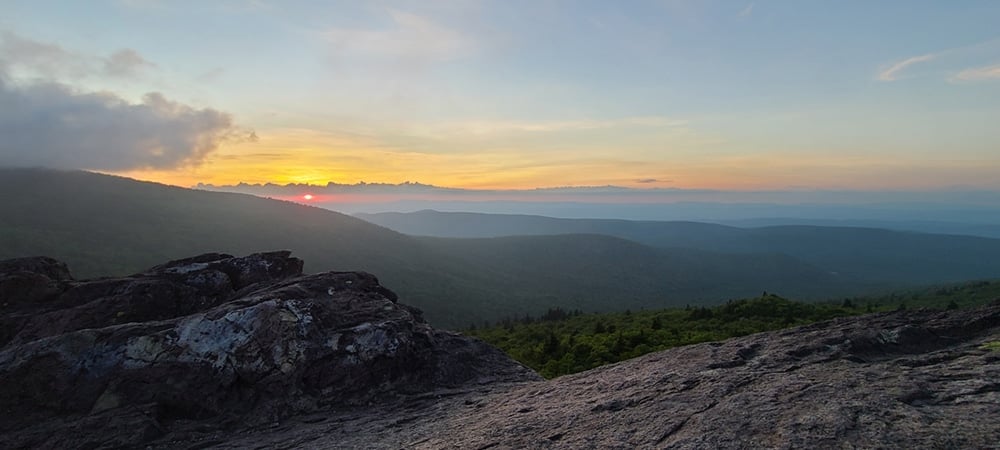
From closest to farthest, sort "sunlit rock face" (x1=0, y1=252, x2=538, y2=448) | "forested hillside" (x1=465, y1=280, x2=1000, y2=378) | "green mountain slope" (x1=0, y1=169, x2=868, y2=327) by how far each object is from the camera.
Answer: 1. "sunlit rock face" (x1=0, y1=252, x2=538, y2=448)
2. "forested hillside" (x1=465, y1=280, x2=1000, y2=378)
3. "green mountain slope" (x1=0, y1=169, x2=868, y2=327)

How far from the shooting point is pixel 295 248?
135375 mm

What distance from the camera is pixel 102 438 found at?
36.6 ft

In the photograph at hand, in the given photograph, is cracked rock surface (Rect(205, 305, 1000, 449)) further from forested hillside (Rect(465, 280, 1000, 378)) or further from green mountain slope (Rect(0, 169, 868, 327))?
green mountain slope (Rect(0, 169, 868, 327))

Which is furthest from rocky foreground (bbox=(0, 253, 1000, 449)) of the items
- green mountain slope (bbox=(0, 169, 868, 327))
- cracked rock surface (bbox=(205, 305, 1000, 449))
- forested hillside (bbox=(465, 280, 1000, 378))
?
green mountain slope (bbox=(0, 169, 868, 327))

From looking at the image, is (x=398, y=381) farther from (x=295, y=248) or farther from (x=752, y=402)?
(x=295, y=248)

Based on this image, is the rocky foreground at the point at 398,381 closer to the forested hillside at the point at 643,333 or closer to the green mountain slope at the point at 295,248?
the forested hillside at the point at 643,333

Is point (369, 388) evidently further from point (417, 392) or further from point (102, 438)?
point (102, 438)

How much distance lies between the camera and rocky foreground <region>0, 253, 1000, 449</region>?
743cm

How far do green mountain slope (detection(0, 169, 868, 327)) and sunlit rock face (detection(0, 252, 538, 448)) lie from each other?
78.1 metres

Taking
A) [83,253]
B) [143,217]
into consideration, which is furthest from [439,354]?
[143,217]

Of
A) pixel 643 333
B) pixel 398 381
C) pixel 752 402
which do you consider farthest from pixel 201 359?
pixel 643 333

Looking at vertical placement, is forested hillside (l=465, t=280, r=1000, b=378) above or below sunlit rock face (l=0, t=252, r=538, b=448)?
below

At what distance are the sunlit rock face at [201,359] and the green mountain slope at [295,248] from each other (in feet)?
256

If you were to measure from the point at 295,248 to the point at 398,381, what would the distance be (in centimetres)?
13100
